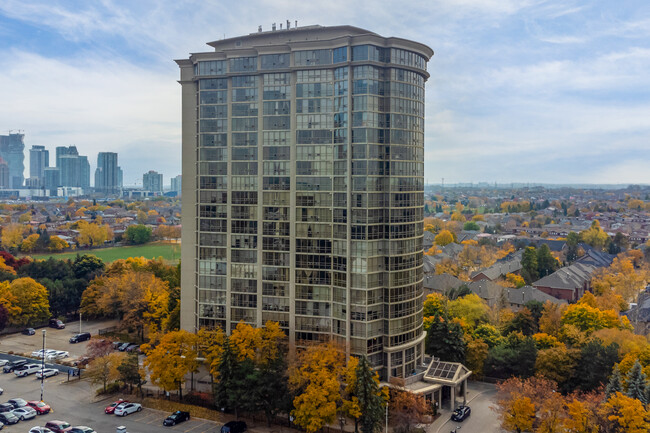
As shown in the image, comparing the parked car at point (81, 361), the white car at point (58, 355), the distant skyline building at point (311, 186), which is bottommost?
the white car at point (58, 355)

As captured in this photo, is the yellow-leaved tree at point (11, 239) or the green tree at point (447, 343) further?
the yellow-leaved tree at point (11, 239)

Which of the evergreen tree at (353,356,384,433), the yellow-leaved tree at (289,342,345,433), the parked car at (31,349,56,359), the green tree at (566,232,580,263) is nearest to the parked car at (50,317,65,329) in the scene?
the parked car at (31,349,56,359)

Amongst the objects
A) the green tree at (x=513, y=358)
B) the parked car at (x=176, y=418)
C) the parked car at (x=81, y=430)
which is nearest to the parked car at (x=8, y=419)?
the parked car at (x=81, y=430)

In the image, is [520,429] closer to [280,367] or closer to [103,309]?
[280,367]

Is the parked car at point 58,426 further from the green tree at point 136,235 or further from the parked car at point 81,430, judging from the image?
the green tree at point 136,235

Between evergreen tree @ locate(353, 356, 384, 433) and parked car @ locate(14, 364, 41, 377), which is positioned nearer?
evergreen tree @ locate(353, 356, 384, 433)

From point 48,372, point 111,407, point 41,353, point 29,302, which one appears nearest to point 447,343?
point 111,407

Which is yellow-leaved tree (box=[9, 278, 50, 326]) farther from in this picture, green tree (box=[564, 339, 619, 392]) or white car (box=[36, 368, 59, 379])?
green tree (box=[564, 339, 619, 392])

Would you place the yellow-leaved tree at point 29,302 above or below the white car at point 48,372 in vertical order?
above
